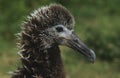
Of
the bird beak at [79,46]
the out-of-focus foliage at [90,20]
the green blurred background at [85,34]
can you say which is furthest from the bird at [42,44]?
the out-of-focus foliage at [90,20]

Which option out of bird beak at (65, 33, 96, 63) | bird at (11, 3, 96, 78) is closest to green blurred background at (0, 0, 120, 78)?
bird beak at (65, 33, 96, 63)

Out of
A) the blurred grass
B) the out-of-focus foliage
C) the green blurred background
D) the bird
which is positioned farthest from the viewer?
the out-of-focus foliage

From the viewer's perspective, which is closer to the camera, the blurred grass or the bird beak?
the bird beak

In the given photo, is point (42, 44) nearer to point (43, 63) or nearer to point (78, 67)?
point (43, 63)

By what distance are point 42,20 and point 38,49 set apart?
30cm

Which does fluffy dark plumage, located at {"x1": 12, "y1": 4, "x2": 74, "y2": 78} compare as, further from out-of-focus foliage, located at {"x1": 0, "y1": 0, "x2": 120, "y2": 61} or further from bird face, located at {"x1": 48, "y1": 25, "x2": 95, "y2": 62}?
out-of-focus foliage, located at {"x1": 0, "y1": 0, "x2": 120, "y2": 61}

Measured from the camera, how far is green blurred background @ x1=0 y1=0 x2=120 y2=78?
12.6 metres

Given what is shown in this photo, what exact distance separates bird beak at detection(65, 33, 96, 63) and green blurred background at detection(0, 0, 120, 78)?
4.04m

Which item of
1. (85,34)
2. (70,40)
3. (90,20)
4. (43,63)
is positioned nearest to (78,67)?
(85,34)

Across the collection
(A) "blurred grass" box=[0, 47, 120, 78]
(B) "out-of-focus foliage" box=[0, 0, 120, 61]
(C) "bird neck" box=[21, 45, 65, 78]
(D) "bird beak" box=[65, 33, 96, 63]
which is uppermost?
(B) "out-of-focus foliage" box=[0, 0, 120, 61]

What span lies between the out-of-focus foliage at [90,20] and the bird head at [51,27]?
4825 millimetres

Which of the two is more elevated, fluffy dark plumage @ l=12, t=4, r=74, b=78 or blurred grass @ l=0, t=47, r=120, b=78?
blurred grass @ l=0, t=47, r=120, b=78

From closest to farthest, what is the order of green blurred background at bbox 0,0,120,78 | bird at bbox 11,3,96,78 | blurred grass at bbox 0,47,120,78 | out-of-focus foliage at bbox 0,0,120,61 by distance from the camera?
bird at bbox 11,3,96,78
blurred grass at bbox 0,47,120,78
green blurred background at bbox 0,0,120,78
out-of-focus foliage at bbox 0,0,120,61

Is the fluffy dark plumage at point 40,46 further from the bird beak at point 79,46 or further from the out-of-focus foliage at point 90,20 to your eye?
the out-of-focus foliage at point 90,20
